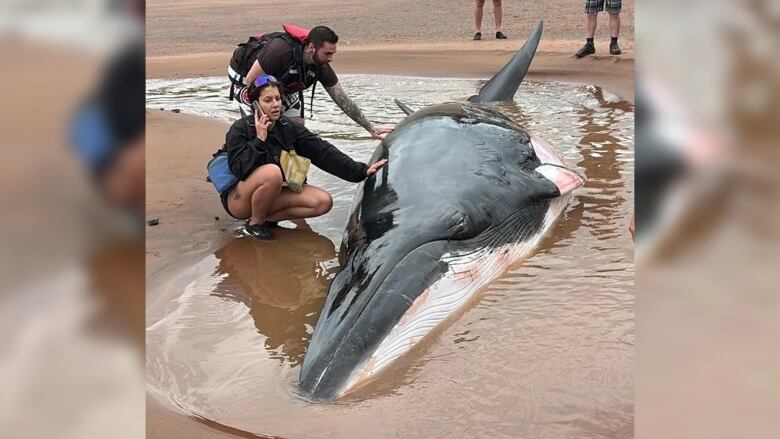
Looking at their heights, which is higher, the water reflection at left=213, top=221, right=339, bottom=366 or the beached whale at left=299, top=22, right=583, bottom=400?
the beached whale at left=299, top=22, right=583, bottom=400

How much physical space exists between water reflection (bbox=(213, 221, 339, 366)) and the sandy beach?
1.22ft

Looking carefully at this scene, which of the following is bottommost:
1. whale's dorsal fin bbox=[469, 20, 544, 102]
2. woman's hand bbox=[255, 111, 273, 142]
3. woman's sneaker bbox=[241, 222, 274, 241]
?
woman's sneaker bbox=[241, 222, 274, 241]

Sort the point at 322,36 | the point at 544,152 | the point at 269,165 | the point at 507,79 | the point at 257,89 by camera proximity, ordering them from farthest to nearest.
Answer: the point at 507,79
the point at 322,36
the point at 544,152
the point at 269,165
the point at 257,89

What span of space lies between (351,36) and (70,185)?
63.0 feet

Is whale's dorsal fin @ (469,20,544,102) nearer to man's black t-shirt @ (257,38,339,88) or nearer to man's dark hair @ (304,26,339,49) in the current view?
man's dark hair @ (304,26,339,49)

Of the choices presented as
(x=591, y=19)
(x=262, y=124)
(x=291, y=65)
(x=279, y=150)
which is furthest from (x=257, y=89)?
(x=591, y=19)

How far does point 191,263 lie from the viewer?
17.1ft

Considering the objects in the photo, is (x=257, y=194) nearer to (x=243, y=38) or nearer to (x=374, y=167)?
(x=374, y=167)

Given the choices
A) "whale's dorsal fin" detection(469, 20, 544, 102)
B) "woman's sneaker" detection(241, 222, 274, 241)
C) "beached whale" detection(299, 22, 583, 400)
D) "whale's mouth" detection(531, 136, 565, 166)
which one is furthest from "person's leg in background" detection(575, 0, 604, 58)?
"woman's sneaker" detection(241, 222, 274, 241)

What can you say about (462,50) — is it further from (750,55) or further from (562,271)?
(750,55)

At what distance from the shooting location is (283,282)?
15.8ft

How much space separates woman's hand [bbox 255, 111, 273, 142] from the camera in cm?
533

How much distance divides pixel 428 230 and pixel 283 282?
3.39 ft

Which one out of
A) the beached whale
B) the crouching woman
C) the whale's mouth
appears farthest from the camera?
the whale's mouth
